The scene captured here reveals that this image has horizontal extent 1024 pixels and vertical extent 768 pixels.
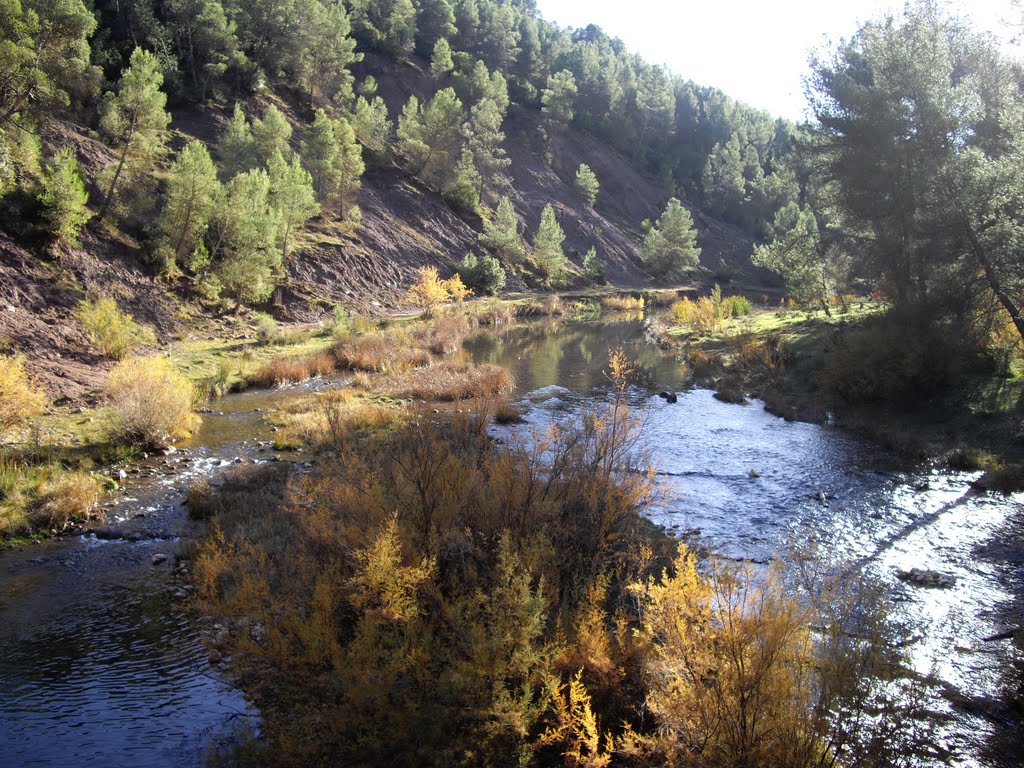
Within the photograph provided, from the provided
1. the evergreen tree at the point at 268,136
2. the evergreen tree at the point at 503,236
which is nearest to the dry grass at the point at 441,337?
the evergreen tree at the point at 268,136

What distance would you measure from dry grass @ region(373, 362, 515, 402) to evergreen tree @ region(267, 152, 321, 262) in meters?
20.8

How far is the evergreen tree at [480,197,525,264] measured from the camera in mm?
66000

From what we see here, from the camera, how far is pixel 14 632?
8789 millimetres

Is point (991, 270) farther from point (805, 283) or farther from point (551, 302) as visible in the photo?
point (551, 302)

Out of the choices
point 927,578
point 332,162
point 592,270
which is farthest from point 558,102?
point 927,578

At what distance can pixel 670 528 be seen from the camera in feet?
40.8

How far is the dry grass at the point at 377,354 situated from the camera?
28312 millimetres

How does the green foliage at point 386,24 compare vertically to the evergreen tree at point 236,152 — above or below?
above

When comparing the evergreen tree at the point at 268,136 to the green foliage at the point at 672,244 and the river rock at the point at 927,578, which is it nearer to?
the river rock at the point at 927,578

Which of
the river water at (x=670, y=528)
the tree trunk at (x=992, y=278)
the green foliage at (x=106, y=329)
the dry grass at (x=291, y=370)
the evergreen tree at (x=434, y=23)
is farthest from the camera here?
the evergreen tree at (x=434, y=23)

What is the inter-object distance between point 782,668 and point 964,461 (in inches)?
570

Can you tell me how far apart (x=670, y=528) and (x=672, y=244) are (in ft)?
238

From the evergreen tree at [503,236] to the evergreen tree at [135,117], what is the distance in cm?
3465

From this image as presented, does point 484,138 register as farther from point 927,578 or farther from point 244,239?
point 927,578
